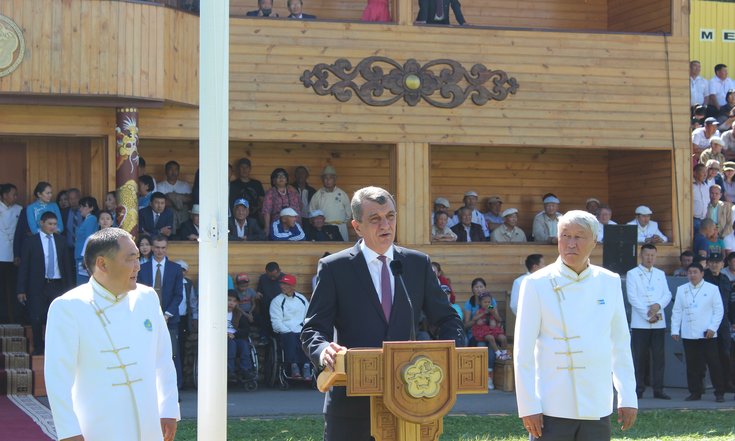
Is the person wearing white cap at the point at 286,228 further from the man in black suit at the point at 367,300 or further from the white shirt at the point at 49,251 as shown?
the man in black suit at the point at 367,300

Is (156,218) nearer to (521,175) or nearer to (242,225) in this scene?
(242,225)

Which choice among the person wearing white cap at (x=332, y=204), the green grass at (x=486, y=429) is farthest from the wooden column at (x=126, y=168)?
the green grass at (x=486, y=429)

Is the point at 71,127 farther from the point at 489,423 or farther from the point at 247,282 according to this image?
the point at 489,423

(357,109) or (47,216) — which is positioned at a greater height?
(357,109)

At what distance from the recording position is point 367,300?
5336 millimetres

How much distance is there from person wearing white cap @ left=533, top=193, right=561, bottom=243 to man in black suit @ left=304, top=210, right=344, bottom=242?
11.0 ft

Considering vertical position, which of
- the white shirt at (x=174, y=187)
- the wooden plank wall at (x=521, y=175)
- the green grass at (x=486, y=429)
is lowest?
the green grass at (x=486, y=429)

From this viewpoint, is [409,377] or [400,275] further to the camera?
[400,275]

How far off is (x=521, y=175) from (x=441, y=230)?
134 inches

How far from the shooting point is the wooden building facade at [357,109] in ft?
49.3

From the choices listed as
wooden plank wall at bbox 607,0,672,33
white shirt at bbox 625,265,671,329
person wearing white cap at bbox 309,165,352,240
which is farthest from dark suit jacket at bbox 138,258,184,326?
wooden plank wall at bbox 607,0,672,33

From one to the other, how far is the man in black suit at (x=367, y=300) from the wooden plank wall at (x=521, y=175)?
1460 cm

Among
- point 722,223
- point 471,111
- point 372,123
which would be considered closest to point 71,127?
point 372,123

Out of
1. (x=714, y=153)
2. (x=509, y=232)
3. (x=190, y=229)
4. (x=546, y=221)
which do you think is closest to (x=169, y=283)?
(x=190, y=229)
